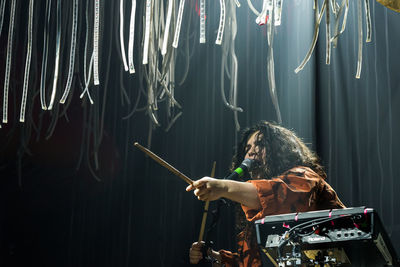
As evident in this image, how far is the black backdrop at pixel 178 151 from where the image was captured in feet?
7.47

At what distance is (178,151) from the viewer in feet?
8.20

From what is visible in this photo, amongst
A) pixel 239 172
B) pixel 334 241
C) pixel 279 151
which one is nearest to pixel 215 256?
pixel 239 172

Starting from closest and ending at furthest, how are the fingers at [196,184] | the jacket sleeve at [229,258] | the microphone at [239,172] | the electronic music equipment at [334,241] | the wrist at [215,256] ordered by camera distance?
the electronic music equipment at [334,241], the fingers at [196,184], the microphone at [239,172], the wrist at [215,256], the jacket sleeve at [229,258]

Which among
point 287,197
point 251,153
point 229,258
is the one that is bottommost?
point 229,258

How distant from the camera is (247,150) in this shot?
2.31m

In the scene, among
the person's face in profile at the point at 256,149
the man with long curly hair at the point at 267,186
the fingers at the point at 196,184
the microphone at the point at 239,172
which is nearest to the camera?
the fingers at the point at 196,184

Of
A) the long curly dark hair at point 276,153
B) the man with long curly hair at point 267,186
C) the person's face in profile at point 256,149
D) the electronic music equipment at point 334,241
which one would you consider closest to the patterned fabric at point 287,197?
the man with long curly hair at point 267,186

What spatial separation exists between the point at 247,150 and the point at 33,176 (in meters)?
1.09

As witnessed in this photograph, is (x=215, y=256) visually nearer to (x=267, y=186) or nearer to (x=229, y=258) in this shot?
(x=229, y=258)

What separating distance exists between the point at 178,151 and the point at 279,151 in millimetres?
564

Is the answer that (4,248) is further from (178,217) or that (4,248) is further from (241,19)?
(241,19)

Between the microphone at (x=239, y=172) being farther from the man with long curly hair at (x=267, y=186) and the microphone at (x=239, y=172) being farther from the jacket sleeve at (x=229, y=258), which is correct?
the jacket sleeve at (x=229, y=258)

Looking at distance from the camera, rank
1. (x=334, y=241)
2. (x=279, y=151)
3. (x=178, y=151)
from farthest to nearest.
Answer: (x=178, y=151) < (x=279, y=151) < (x=334, y=241)

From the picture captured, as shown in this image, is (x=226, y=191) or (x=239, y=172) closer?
(x=226, y=191)
